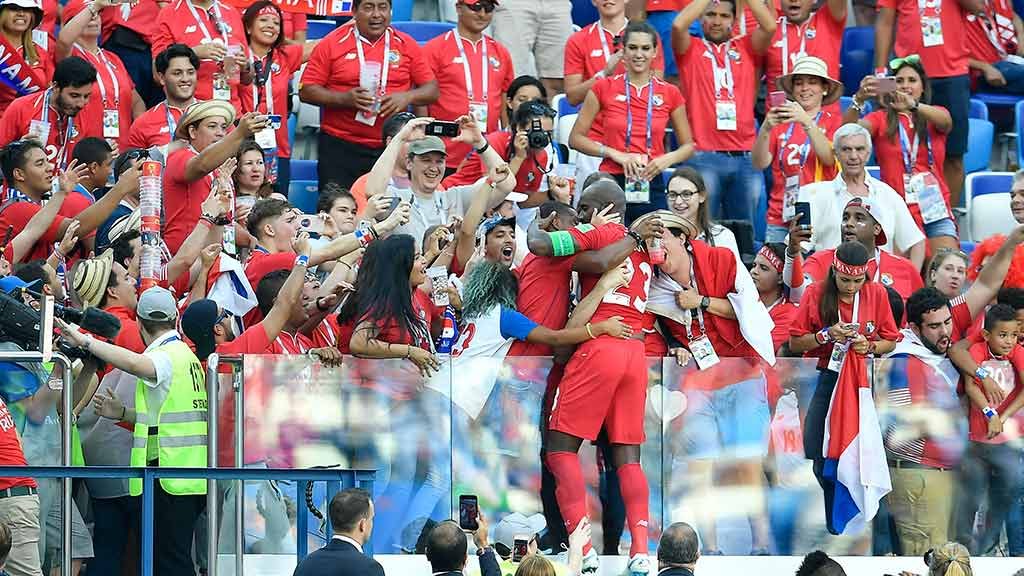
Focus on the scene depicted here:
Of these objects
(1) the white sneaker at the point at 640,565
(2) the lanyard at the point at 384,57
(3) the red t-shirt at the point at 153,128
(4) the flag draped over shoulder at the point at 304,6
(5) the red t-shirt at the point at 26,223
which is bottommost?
(1) the white sneaker at the point at 640,565

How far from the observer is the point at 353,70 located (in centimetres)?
1231

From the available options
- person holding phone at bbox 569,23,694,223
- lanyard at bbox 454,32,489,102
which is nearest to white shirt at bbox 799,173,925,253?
person holding phone at bbox 569,23,694,223

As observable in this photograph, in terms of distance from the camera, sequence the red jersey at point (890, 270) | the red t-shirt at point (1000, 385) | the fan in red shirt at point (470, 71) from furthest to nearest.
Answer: the fan in red shirt at point (470, 71), the red jersey at point (890, 270), the red t-shirt at point (1000, 385)

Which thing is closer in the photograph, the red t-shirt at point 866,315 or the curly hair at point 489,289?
the curly hair at point 489,289

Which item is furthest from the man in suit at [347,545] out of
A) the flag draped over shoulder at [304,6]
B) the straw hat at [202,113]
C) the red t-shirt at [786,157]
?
the flag draped over shoulder at [304,6]

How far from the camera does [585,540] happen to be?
28.1ft

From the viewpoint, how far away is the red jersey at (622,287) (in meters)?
8.68

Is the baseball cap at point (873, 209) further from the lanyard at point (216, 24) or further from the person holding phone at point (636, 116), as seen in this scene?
the lanyard at point (216, 24)

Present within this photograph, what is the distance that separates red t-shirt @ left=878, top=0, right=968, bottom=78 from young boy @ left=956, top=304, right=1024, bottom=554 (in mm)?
4654

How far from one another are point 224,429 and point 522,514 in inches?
56.9

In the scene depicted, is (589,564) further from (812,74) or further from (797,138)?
(812,74)

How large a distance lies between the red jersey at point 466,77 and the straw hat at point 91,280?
3.72 metres

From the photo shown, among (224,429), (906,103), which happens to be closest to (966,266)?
(906,103)

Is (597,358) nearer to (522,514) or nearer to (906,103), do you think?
(522,514)
